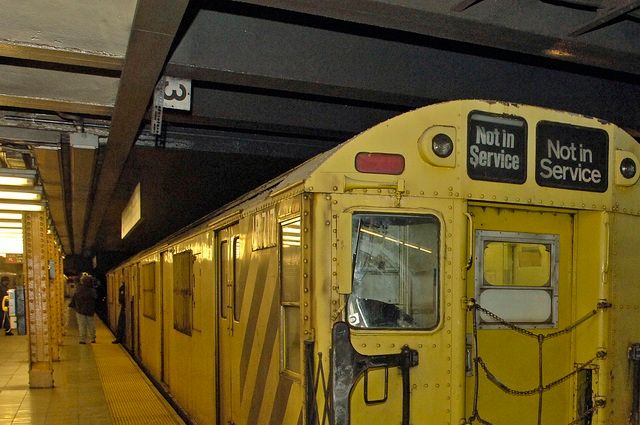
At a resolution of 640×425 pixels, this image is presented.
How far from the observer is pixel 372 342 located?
3.46 meters

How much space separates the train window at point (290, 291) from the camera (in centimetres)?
369

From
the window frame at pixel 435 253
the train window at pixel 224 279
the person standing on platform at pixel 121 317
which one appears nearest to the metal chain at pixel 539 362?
the window frame at pixel 435 253

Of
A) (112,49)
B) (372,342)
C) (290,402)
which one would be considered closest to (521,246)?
(372,342)

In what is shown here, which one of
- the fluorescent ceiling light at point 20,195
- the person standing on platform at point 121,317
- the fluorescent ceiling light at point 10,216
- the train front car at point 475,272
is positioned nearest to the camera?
the train front car at point 475,272

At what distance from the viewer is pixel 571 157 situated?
13.3 ft

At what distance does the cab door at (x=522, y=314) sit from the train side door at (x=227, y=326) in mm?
2169

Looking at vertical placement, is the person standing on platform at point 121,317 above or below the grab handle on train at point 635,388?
below

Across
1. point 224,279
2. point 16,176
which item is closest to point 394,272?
point 224,279

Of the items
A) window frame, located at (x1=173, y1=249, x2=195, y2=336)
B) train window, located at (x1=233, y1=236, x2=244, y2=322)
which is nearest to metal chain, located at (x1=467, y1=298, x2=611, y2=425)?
train window, located at (x1=233, y1=236, x2=244, y2=322)

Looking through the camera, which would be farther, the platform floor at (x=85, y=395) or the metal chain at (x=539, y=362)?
the platform floor at (x=85, y=395)

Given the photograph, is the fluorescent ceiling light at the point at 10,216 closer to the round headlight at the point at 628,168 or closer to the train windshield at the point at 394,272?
the train windshield at the point at 394,272

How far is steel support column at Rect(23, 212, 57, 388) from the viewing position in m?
10.5

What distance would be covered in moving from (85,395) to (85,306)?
7.73m

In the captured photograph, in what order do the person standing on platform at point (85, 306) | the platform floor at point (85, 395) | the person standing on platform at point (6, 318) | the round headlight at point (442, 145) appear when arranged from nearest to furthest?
the round headlight at point (442, 145) → the platform floor at point (85, 395) → the person standing on platform at point (85, 306) → the person standing on platform at point (6, 318)
